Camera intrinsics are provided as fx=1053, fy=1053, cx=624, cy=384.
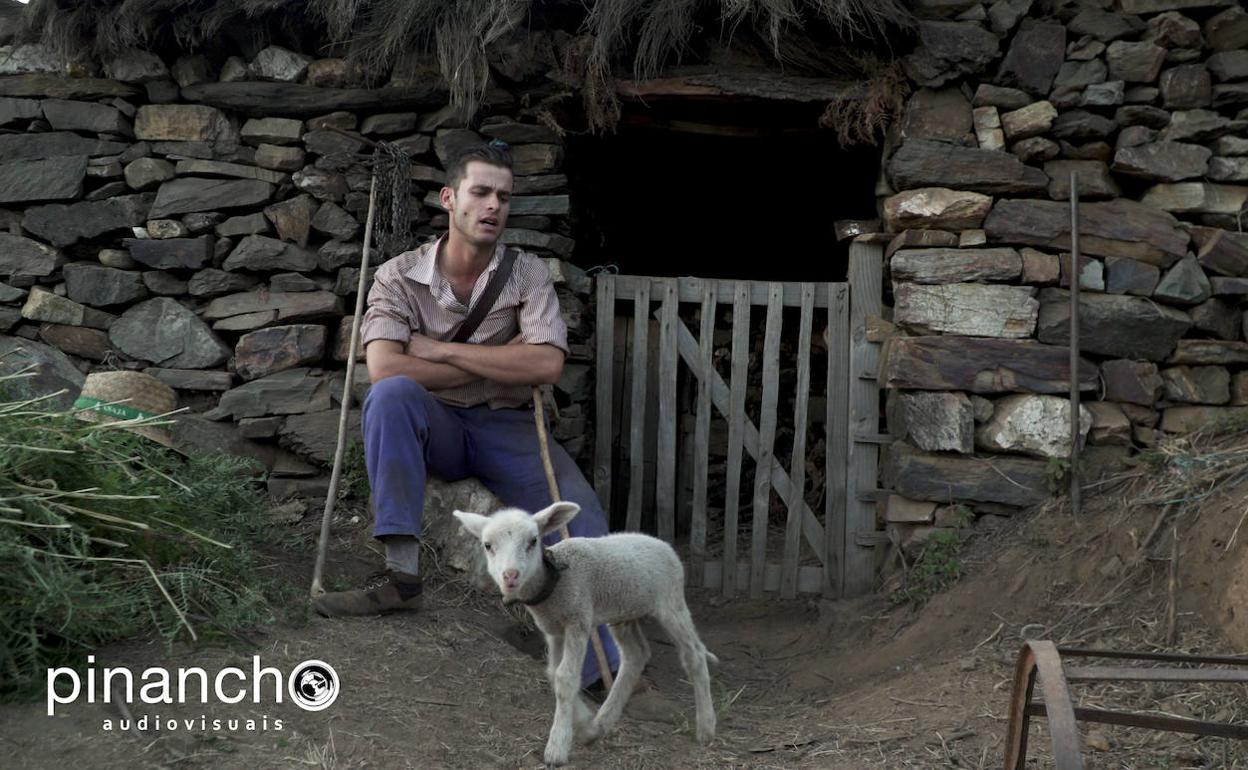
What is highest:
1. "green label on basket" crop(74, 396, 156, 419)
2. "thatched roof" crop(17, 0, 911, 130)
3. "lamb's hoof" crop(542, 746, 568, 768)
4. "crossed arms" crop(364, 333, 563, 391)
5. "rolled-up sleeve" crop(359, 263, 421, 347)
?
"thatched roof" crop(17, 0, 911, 130)

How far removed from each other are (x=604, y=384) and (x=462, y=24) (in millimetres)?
1942

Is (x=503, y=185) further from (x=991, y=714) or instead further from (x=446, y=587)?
(x=991, y=714)

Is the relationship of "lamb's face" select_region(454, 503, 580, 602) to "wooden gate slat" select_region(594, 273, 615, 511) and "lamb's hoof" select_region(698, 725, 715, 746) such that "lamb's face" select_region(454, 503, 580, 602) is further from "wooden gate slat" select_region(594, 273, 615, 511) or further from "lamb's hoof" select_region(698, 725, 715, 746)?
"wooden gate slat" select_region(594, 273, 615, 511)

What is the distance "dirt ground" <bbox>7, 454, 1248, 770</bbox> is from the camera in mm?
3162

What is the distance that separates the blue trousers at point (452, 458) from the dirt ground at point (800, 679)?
46cm

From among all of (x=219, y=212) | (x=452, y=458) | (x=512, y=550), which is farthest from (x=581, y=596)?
(x=219, y=212)

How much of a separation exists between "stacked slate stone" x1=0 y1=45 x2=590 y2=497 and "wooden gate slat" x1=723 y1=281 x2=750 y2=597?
2.73 ft

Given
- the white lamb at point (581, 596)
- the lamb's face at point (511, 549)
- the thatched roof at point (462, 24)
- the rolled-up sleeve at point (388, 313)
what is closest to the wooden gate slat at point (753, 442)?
the thatched roof at point (462, 24)

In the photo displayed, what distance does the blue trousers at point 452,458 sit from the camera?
13.3 feet

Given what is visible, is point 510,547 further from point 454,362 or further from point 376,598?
point 454,362

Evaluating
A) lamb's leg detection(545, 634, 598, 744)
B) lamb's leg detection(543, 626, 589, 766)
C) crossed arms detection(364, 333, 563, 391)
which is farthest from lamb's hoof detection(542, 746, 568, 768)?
crossed arms detection(364, 333, 563, 391)

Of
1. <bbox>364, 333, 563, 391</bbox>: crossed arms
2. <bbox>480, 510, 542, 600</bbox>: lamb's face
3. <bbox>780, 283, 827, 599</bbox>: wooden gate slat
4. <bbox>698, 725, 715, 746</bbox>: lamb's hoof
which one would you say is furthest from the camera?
<bbox>780, 283, 827, 599</bbox>: wooden gate slat

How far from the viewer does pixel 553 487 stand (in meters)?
4.25

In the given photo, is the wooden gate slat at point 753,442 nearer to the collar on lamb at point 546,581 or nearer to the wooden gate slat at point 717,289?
the wooden gate slat at point 717,289
